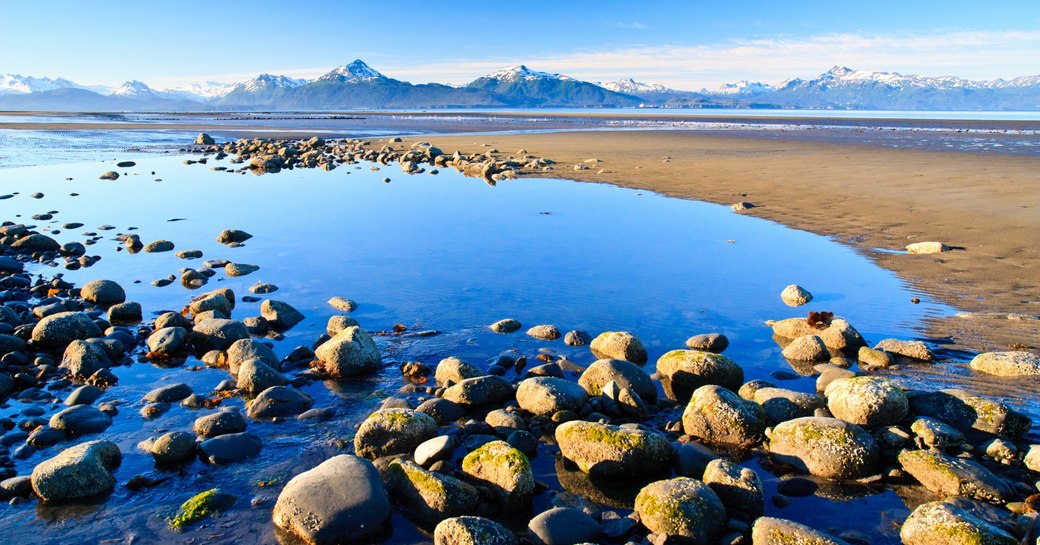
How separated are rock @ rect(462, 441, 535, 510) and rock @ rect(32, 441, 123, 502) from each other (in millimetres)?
3639

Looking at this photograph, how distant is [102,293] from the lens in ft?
42.2

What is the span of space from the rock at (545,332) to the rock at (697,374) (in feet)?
7.47

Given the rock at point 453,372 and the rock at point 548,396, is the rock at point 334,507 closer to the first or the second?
the rock at point 548,396

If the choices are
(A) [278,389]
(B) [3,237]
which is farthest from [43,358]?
(B) [3,237]

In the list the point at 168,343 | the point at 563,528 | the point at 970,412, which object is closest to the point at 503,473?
the point at 563,528

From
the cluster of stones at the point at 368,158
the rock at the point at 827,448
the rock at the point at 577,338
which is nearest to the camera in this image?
the rock at the point at 827,448

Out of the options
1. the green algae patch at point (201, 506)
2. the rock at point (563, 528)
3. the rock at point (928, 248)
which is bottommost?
the green algae patch at point (201, 506)

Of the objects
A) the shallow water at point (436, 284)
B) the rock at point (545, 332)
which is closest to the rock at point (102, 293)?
the shallow water at point (436, 284)

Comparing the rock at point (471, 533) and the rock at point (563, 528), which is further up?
the rock at point (471, 533)

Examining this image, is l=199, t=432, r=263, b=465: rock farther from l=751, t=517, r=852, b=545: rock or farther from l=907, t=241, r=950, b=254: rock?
l=907, t=241, r=950, b=254: rock

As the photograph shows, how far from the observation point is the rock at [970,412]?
25.2 ft

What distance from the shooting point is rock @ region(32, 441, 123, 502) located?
661 cm

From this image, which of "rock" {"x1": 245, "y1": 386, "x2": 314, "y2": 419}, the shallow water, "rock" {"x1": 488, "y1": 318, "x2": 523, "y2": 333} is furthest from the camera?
"rock" {"x1": 488, "y1": 318, "x2": 523, "y2": 333}

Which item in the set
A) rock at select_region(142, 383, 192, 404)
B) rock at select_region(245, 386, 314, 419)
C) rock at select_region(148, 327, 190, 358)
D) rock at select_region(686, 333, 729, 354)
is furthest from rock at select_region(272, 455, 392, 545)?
rock at select_region(686, 333, 729, 354)
